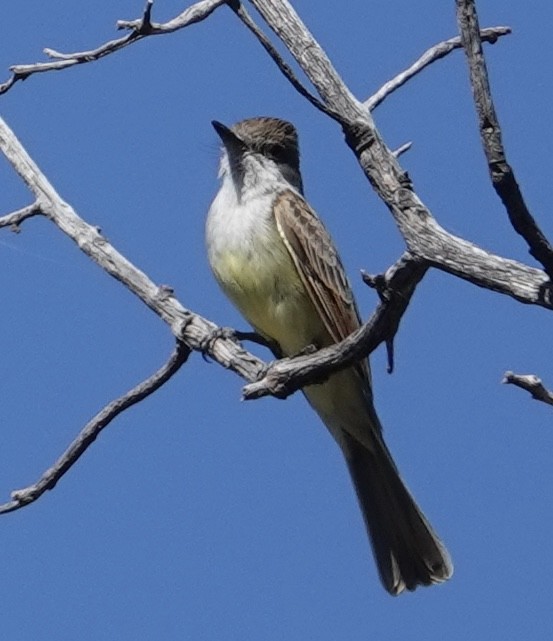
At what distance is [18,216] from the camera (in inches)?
243

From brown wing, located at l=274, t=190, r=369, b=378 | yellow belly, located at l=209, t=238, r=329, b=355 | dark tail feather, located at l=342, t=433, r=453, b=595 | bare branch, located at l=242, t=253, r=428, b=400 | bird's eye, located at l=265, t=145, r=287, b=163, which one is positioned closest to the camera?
bare branch, located at l=242, t=253, r=428, b=400

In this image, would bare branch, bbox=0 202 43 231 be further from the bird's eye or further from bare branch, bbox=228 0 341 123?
the bird's eye

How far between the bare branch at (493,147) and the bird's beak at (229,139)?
3945 mm

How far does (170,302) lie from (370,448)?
214 cm

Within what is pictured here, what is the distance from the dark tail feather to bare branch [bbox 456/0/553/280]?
382 cm

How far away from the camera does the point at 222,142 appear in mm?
8133

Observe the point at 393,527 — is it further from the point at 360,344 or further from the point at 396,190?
the point at 396,190

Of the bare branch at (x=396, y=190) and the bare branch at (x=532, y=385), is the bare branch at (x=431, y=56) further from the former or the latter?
the bare branch at (x=532, y=385)

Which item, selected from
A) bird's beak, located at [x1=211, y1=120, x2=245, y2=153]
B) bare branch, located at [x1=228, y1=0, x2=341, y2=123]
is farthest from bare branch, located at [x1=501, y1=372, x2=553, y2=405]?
bird's beak, located at [x1=211, y1=120, x2=245, y2=153]

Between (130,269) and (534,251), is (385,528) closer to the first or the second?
(130,269)

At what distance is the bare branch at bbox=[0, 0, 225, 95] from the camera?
18.2 feet

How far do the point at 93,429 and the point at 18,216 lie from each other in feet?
3.49

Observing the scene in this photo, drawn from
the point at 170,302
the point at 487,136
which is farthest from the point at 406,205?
the point at 170,302

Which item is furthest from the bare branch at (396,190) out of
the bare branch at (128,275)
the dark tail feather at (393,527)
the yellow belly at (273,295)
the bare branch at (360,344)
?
the dark tail feather at (393,527)
